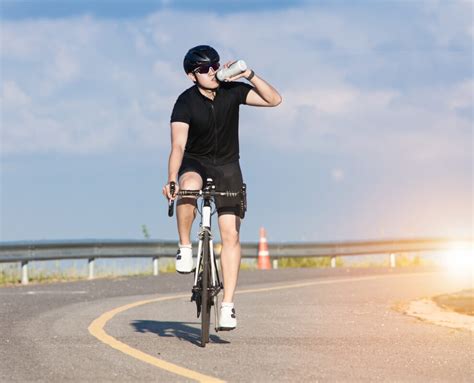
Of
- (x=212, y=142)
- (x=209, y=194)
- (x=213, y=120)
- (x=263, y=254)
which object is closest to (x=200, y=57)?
(x=213, y=120)

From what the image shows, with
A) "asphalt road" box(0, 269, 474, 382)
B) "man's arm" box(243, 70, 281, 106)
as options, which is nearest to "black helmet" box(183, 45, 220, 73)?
"man's arm" box(243, 70, 281, 106)

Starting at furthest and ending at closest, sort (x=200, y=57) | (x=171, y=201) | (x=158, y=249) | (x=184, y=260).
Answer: (x=158, y=249) < (x=184, y=260) < (x=200, y=57) < (x=171, y=201)

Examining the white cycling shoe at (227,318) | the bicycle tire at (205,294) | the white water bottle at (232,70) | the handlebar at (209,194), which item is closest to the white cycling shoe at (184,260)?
the bicycle tire at (205,294)

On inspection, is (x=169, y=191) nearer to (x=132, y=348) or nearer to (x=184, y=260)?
(x=184, y=260)

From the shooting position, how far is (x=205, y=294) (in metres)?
9.62

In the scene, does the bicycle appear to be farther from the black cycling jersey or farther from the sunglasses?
the sunglasses

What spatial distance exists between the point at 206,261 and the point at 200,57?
1769 millimetres

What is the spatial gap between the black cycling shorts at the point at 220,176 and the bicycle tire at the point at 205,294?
0.31m

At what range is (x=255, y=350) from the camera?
9430mm

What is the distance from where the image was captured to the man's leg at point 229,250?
992 centimetres

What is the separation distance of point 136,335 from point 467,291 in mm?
9763

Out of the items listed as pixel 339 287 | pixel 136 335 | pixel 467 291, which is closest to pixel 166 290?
pixel 339 287

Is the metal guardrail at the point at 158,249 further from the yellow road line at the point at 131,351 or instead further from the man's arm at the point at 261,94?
the man's arm at the point at 261,94

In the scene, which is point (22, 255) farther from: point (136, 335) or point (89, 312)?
point (136, 335)
